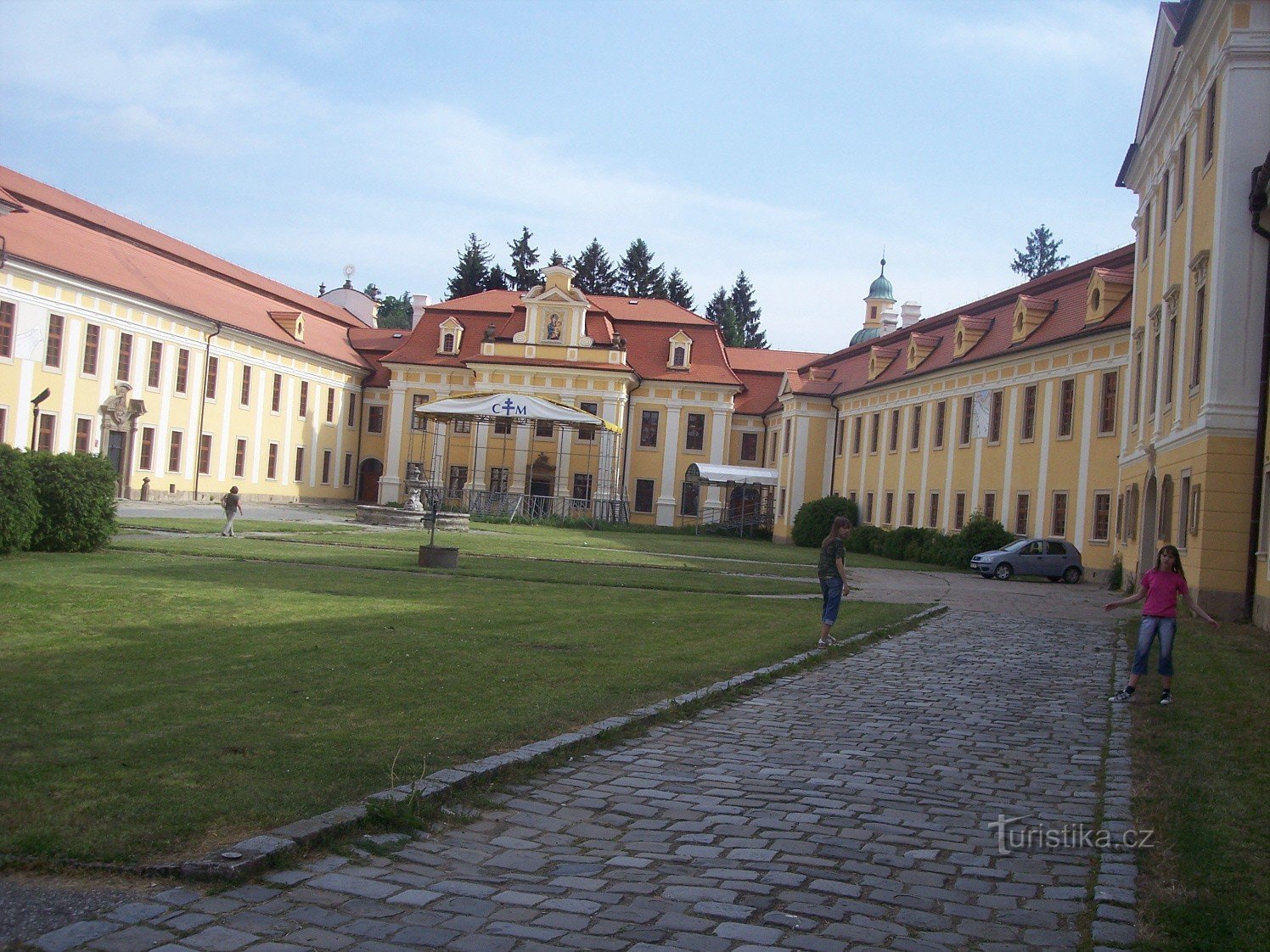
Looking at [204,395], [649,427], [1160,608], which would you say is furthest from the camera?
[649,427]

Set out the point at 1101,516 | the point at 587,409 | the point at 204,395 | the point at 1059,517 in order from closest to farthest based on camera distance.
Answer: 1. the point at 1101,516
2. the point at 1059,517
3. the point at 204,395
4. the point at 587,409

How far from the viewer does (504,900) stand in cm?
493

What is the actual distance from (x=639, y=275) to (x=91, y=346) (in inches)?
2259

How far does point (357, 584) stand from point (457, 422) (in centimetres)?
4901

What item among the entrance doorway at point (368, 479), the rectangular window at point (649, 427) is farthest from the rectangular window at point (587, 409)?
the entrance doorway at point (368, 479)

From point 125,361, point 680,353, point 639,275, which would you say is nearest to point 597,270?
point 639,275

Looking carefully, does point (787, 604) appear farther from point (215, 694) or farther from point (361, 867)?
point (361, 867)

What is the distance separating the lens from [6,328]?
133 feet

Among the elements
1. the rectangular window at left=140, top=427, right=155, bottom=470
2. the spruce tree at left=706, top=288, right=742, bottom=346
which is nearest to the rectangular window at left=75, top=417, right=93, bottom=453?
the rectangular window at left=140, top=427, right=155, bottom=470

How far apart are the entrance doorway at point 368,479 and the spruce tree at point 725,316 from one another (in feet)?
121

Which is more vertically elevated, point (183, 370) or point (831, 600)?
point (183, 370)

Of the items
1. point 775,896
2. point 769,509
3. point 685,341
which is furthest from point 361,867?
point 685,341

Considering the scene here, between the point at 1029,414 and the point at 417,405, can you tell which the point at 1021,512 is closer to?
the point at 1029,414

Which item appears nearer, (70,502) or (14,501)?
(14,501)
